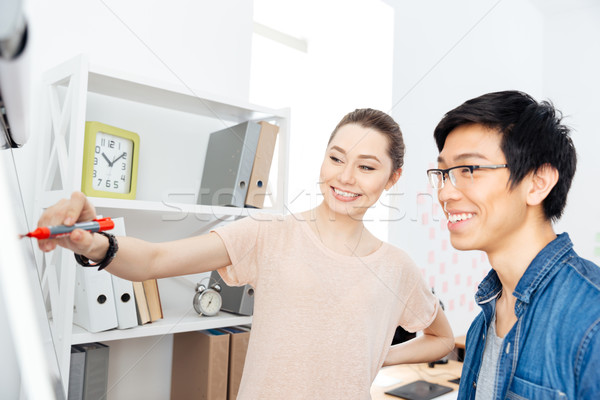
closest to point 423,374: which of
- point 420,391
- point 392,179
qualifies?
point 420,391

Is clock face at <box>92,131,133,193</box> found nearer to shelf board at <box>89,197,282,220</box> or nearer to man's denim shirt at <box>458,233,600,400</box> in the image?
shelf board at <box>89,197,282,220</box>

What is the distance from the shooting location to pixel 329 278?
47.2 inches

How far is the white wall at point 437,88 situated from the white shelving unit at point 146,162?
112 cm

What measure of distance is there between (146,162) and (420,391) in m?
1.45

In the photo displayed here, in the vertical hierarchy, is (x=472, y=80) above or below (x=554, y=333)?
above

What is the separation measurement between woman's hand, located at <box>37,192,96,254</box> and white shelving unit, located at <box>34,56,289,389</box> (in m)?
0.68

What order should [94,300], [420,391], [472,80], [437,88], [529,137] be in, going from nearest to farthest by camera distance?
[529,137]
[94,300]
[420,391]
[437,88]
[472,80]

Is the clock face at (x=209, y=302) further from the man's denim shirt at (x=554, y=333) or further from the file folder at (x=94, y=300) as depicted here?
the man's denim shirt at (x=554, y=333)

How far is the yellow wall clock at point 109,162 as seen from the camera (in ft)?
4.55

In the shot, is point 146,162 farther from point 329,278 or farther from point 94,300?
point 329,278

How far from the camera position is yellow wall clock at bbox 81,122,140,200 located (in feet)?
4.55

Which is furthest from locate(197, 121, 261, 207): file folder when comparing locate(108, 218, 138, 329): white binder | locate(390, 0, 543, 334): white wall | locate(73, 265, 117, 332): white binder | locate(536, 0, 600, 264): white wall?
locate(536, 0, 600, 264): white wall

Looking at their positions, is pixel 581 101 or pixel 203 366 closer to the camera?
pixel 203 366

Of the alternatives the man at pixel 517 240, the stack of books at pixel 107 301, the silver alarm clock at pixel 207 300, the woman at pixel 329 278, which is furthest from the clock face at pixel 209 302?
the man at pixel 517 240
